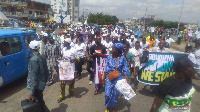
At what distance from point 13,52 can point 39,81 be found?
7.63ft

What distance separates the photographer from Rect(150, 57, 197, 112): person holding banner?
77.5 inches

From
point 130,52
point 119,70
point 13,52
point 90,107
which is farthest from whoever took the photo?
point 130,52

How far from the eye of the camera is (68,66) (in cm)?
450

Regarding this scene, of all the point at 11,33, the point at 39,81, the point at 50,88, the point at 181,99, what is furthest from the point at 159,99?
the point at 11,33

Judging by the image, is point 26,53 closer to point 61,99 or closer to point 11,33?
point 11,33

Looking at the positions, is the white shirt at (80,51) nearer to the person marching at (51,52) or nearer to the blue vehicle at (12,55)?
the person marching at (51,52)

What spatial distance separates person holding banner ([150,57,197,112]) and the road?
92.4 inches

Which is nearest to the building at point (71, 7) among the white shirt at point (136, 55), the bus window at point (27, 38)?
the bus window at point (27, 38)

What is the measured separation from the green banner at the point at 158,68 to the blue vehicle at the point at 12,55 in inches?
140

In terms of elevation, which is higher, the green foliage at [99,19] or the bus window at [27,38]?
the green foliage at [99,19]

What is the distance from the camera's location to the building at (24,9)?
47969 millimetres

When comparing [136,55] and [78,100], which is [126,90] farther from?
[136,55]

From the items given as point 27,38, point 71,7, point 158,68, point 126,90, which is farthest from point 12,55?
point 71,7

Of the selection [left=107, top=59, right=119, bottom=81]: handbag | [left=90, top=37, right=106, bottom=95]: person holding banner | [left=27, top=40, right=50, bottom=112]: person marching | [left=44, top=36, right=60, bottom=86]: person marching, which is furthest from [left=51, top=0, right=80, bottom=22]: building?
[left=107, top=59, right=119, bottom=81]: handbag
